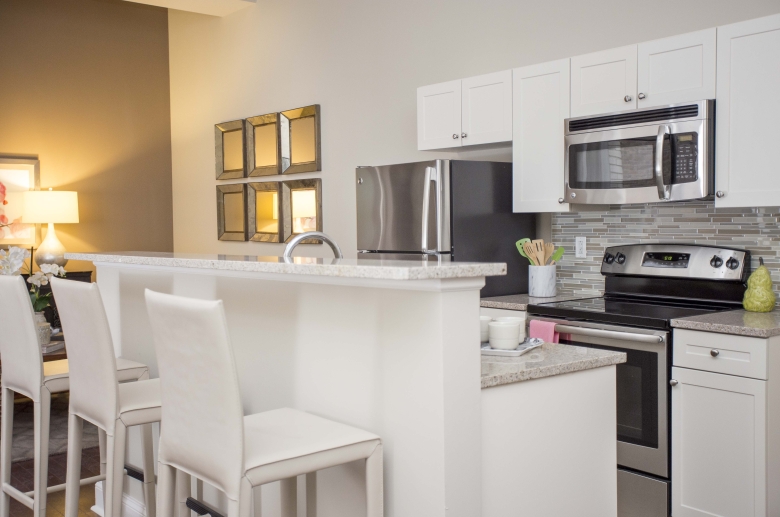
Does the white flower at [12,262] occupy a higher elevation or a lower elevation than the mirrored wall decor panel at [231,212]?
lower

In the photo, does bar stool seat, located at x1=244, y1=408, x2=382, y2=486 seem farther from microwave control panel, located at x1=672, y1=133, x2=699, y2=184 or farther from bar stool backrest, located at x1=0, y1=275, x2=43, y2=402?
microwave control panel, located at x1=672, y1=133, x2=699, y2=184

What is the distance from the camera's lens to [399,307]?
70.5 inches

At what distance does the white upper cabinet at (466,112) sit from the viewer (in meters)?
3.76

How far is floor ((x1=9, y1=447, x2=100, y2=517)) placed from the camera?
126 inches

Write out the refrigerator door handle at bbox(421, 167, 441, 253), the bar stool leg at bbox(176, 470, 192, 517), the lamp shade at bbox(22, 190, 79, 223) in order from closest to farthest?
the bar stool leg at bbox(176, 470, 192, 517) < the refrigerator door handle at bbox(421, 167, 441, 253) < the lamp shade at bbox(22, 190, 79, 223)

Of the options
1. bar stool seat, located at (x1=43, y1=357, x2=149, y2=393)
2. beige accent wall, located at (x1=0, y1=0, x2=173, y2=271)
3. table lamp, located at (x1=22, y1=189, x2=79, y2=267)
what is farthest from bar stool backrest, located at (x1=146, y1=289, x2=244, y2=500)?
beige accent wall, located at (x1=0, y1=0, x2=173, y2=271)

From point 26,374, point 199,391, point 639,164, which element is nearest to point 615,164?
point 639,164

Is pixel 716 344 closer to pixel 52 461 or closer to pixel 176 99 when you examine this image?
pixel 52 461

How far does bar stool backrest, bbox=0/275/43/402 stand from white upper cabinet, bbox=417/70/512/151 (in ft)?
7.58

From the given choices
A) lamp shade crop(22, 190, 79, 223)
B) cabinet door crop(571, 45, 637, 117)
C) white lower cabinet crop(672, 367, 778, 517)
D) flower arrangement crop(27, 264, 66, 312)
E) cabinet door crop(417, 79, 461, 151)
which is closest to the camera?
white lower cabinet crop(672, 367, 778, 517)

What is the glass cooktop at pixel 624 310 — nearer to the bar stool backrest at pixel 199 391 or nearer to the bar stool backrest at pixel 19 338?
the bar stool backrest at pixel 199 391

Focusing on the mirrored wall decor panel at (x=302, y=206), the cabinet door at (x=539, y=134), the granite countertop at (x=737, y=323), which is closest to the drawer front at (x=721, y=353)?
the granite countertop at (x=737, y=323)

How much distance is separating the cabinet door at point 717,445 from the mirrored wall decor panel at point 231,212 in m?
4.16

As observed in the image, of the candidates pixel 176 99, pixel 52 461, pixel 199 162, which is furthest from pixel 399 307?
pixel 176 99
